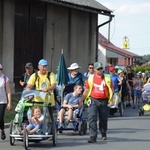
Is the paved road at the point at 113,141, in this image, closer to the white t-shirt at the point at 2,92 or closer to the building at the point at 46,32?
the white t-shirt at the point at 2,92

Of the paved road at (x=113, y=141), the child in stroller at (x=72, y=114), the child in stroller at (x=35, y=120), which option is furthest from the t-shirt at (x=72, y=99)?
the child in stroller at (x=35, y=120)

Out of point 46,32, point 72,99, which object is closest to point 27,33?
point 46,32

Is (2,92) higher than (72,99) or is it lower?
higher

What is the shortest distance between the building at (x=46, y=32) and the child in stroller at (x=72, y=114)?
351 inches

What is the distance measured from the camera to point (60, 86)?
17906 mm

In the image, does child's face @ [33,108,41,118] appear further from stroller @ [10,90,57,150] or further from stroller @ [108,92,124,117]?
stroller @ [108,92,124,117]

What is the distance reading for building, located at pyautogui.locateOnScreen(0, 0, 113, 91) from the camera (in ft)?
80.4

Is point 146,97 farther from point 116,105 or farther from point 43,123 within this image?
point 43,123

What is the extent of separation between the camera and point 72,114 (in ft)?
50.6

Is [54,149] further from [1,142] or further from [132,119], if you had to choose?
[132,119]

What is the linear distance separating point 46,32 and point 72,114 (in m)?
12.4

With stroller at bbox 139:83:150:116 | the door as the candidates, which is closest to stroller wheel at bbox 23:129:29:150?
stroller at bbox 139:83:150:116

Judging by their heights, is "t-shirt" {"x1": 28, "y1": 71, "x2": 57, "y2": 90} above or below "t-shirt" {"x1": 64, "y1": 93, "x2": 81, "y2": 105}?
above

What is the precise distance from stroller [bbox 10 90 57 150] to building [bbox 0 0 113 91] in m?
11.0
